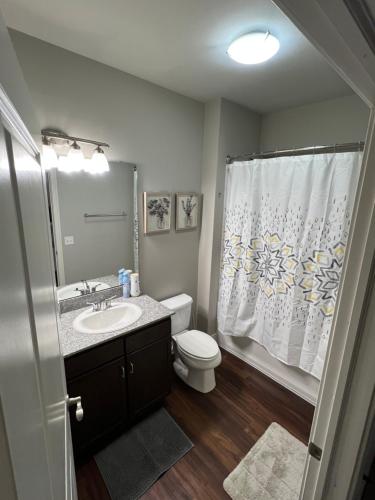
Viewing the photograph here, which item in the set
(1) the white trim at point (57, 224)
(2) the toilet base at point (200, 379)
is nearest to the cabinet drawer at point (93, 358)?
(1) the white trim at point (57, 224)

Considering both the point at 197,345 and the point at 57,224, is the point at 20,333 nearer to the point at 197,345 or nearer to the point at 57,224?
the point at 57,224

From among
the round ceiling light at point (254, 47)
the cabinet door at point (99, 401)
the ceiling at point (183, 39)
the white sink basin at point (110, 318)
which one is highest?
the ceiling at point (183, 39)

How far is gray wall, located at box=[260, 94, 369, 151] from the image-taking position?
193 centimetres

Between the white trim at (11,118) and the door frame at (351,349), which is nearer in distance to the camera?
the white trim at (11,118)

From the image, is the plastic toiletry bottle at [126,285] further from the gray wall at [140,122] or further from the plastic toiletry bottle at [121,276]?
the gray wall at [140,122]

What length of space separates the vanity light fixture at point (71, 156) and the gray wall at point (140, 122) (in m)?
0.06

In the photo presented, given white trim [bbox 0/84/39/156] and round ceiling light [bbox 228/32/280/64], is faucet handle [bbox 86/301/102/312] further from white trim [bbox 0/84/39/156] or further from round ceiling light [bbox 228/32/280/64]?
round ceiling light [bbox 228/32/280/64]

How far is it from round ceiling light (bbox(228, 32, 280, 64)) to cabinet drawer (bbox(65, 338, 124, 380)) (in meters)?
1.87

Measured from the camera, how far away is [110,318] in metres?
1.78

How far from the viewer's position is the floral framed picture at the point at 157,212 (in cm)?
206

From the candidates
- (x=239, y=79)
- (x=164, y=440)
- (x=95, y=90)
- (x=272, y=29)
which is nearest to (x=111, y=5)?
(x=95, y=90)

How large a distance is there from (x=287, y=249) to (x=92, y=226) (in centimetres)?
158

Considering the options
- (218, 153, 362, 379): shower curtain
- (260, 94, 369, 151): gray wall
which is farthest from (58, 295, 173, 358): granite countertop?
(260, 94, 369, 151): gray wall

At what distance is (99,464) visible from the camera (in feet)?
5.04
